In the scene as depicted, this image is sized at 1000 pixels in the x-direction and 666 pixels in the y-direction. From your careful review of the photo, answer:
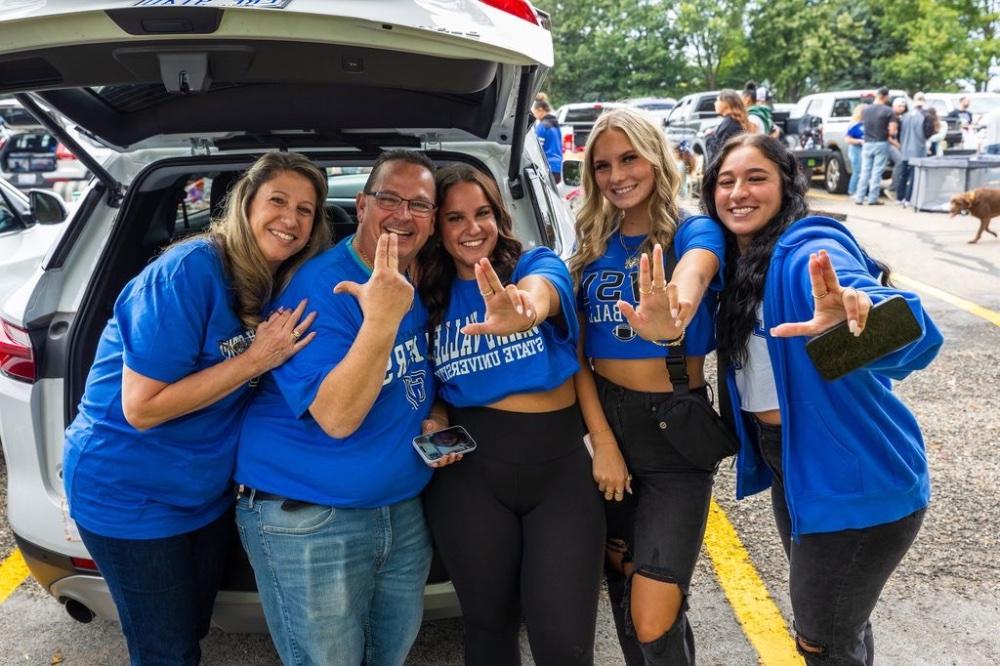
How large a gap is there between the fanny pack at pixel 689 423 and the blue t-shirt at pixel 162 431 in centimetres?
108

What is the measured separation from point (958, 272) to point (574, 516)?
25.6ft

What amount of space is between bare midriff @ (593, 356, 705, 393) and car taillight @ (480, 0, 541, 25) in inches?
35.5

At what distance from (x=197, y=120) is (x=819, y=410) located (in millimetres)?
2251

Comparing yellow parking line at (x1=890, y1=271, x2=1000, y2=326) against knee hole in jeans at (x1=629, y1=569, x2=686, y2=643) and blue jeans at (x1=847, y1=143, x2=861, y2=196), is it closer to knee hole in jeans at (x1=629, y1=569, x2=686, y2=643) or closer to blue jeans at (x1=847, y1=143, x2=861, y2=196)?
knee hole in jeans at (x1=629, y1=569, x2=686, y2=643)

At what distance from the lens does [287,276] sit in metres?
2.07

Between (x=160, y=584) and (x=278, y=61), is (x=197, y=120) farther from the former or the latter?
(x=160, y=584)

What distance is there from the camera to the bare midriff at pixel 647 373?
7.07 feet

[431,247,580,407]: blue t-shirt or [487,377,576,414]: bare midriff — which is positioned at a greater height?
[431,247,580,407]: blue t-shirt

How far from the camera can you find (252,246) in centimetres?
196

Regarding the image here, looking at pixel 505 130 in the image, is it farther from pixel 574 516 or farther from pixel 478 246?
pixel 574 516

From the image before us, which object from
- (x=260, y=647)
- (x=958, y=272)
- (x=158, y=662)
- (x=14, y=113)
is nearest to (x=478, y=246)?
(x=158, y=662)

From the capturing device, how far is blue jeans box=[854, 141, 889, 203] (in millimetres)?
13273

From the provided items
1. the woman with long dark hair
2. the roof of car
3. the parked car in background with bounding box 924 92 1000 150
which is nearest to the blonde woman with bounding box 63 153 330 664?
the roof of car

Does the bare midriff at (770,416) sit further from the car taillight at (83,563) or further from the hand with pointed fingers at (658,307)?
the car taillight at (83,563)
